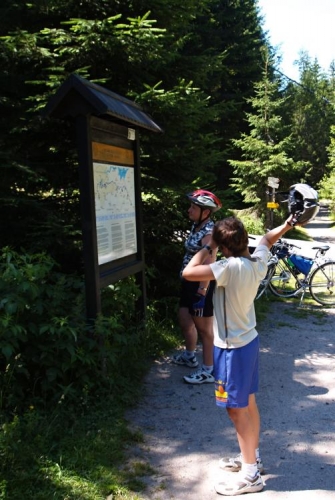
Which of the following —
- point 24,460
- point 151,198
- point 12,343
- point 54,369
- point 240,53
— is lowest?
point 24,460

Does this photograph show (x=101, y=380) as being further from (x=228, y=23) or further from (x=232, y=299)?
(x=228, y=23)

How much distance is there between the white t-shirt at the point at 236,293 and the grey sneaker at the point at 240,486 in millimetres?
857

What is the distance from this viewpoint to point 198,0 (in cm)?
641

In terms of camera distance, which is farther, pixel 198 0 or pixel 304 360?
pixel 198 0

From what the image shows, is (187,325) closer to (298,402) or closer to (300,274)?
(298,402)

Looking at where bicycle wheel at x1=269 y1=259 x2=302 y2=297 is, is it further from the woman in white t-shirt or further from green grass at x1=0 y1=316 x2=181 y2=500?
the woman in white t-shirt

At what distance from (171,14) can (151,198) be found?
248 cm

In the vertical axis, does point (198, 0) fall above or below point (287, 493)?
above

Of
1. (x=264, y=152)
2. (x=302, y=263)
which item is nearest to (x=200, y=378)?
(x=302, y=263)

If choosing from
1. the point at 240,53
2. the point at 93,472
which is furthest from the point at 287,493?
the point at 240,53

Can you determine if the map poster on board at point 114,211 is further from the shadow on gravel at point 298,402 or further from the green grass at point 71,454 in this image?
the shadow on gravel at point 298,402

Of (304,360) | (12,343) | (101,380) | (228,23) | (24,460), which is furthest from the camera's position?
(228,23)

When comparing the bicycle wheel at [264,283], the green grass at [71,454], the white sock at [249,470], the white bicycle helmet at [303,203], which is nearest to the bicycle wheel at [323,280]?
the bicycle wheel at [264,283]

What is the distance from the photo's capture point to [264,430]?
386 centimetres
